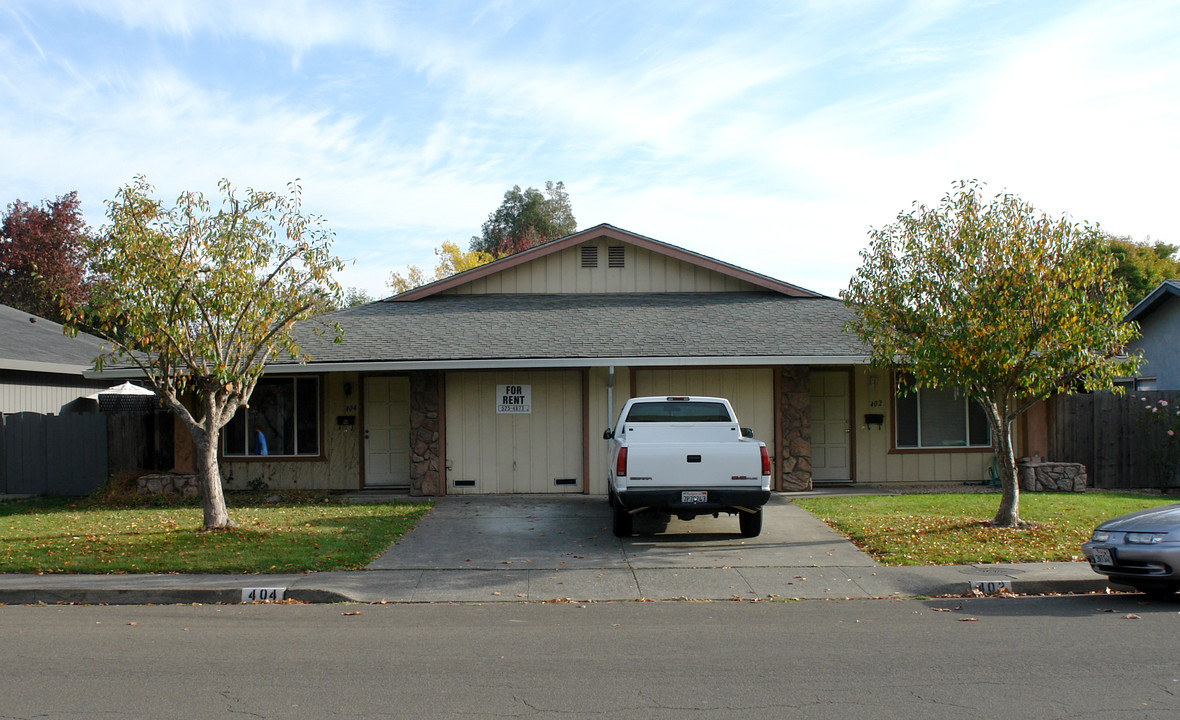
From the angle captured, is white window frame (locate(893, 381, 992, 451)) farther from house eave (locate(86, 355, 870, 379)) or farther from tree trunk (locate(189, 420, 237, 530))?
tree trunk (locate(189, 420, 237, 530))

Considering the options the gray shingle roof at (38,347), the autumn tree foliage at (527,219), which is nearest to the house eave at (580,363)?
the gray shingle roof at (38,347)

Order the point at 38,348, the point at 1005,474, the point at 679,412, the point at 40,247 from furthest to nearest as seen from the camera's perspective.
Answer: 1. the point at 40,247
2. the point at 38,348
3. the point at 679,412
4. the point at 1005,474

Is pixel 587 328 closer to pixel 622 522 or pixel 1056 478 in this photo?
pixel 622 522

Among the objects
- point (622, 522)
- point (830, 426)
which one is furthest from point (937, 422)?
point (622, 522)

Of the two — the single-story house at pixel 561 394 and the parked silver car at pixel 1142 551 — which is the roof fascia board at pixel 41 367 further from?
the parked silver car at pixel 1142 551

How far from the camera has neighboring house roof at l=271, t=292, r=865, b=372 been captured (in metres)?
15.6

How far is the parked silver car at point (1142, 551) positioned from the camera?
8.31 metres

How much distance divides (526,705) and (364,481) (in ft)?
41.0

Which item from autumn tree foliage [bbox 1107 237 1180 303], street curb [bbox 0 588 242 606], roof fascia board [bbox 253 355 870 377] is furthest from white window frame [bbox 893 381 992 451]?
autumn tree foliage [bbox 1107 237 1180 303]

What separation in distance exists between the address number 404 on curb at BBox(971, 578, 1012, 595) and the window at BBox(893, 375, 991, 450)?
8.26 metres

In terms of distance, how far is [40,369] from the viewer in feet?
67.3

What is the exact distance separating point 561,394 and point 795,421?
426 centimetres

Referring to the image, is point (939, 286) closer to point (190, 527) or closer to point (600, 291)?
point (600, 291)

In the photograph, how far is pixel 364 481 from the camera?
17.4m
